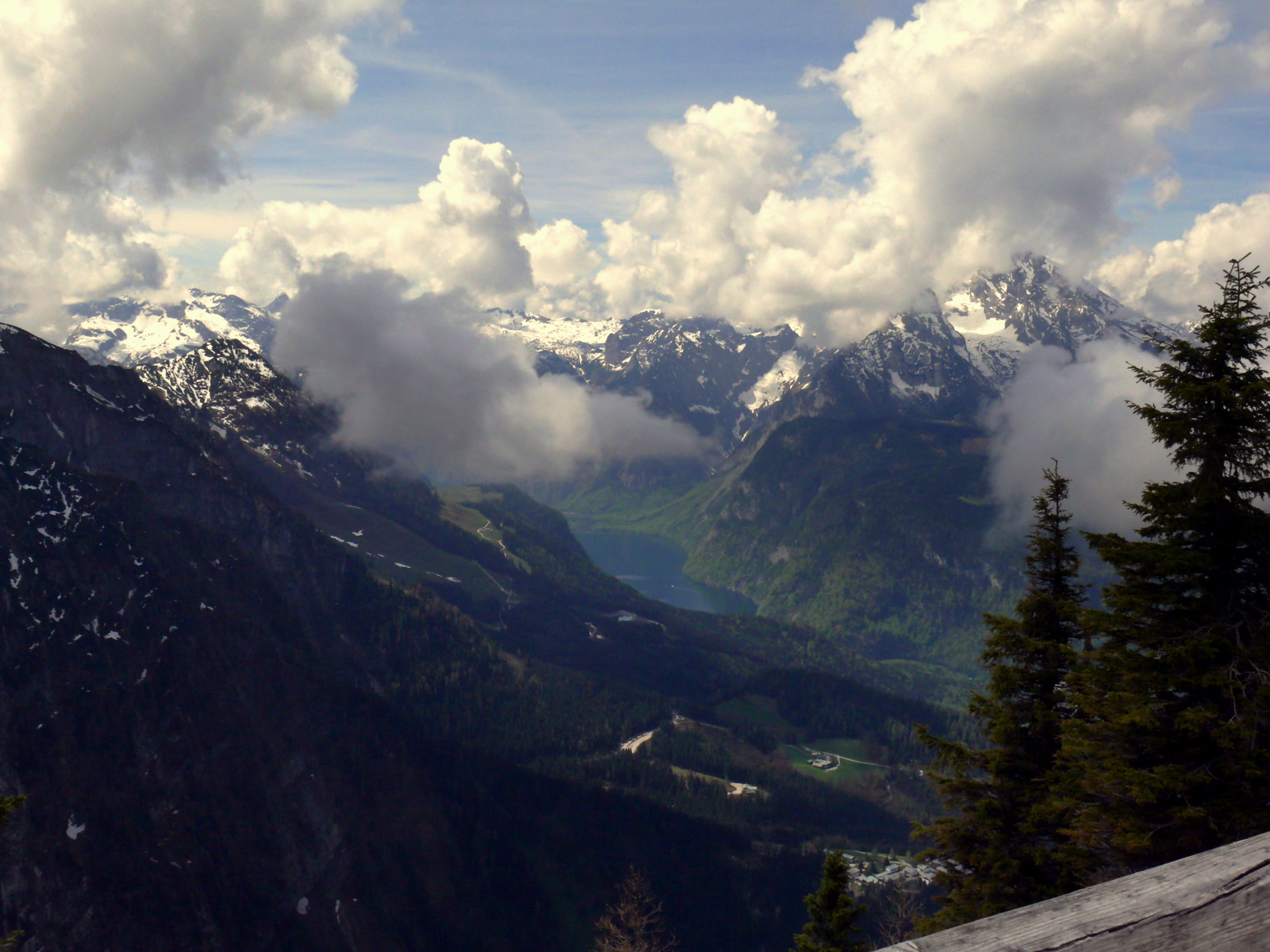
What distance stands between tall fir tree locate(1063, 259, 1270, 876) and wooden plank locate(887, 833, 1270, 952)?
49.4ft

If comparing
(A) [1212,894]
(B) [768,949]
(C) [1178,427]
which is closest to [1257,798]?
(C) [1178,427]

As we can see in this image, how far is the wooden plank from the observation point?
4277 millimetres

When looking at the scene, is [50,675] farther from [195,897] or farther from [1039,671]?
[1039,671]

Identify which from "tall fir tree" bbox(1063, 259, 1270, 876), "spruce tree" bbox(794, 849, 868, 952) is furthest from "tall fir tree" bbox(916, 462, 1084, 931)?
"tall fir tree" bbox(1063, 259, 1270, 876)

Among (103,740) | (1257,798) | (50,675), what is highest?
(50,675)

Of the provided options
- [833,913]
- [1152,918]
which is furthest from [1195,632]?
[833,913]

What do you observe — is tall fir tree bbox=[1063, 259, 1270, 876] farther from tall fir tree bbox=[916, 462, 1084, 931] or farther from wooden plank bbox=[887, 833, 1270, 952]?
wooden plank bbox=[887, 833, 1270, 952]

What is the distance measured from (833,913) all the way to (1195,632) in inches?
929

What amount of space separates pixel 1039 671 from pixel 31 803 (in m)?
200

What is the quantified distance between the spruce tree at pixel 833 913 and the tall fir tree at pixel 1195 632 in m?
17.5

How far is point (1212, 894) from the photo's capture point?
4508 millimetres

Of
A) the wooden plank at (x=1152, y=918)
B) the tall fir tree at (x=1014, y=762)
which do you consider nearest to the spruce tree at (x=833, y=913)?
the tall fir tree at (x=1014, y=762)

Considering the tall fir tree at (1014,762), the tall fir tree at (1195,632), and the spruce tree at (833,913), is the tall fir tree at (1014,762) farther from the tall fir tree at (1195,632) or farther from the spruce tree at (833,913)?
the tall fir tree at (1195,632)

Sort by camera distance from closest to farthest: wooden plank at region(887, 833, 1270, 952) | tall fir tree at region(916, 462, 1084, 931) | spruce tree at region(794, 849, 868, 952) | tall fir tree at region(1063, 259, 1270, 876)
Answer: wooden plank at region(887, 833, 1270, 952), tall fir tree at region(1063, 259, 1270, 876), tall fir tree at region(916, 462, 1084, 931), spruce tree at region(794, 849, 868, 952)
